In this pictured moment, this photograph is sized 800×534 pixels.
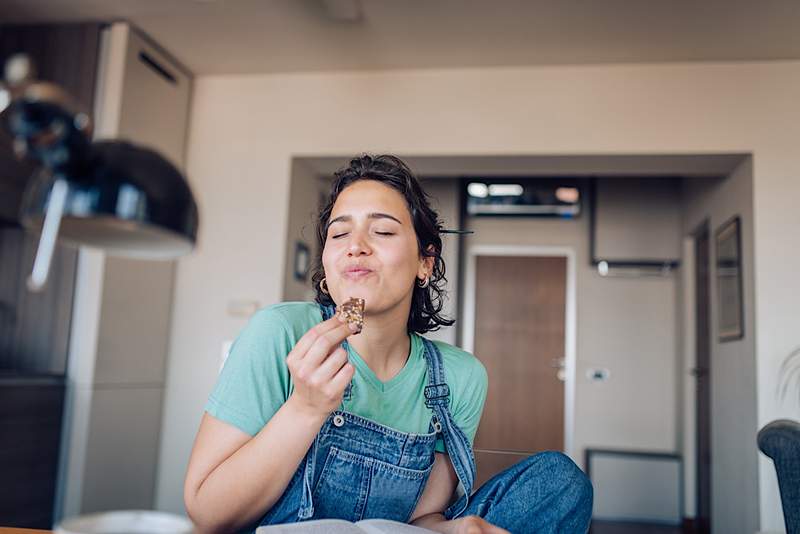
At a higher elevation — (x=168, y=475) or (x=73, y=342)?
(x=73, y=342)

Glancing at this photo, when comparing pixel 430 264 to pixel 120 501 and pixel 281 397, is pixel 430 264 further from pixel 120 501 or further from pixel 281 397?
pixel 120 501

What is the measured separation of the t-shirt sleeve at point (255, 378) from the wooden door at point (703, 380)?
417cm

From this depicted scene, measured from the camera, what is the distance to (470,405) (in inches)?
59.7

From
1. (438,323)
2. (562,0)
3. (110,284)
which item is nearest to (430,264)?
(438,323)

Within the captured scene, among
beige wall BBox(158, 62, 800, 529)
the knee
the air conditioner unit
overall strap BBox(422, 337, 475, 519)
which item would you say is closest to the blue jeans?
the knee

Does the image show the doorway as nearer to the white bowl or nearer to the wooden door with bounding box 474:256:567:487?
the wooden door with bounding box 474:256:567:487

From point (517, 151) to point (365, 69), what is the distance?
3.32ft

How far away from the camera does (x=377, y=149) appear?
4199mm

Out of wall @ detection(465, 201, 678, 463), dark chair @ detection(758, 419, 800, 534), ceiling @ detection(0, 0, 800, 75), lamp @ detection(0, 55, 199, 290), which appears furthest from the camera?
wall @ detection(465, 201, 678, 463)

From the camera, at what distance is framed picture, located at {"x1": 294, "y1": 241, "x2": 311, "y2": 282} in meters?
4.41

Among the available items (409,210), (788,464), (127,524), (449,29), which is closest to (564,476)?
(409,210)

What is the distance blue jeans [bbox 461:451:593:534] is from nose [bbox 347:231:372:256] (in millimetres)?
482

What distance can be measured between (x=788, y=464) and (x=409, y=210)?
4.20 feet

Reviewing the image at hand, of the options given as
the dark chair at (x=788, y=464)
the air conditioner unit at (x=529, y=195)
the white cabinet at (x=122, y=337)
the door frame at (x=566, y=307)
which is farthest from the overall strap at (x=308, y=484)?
the air conditioner unit at (x=529, y=195)
